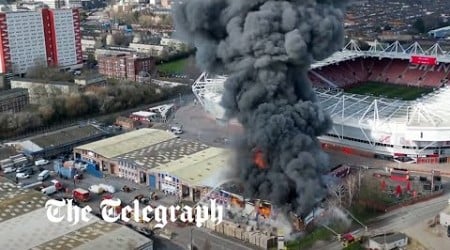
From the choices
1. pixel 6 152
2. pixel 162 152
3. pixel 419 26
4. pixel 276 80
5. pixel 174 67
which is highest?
pixel 276 80

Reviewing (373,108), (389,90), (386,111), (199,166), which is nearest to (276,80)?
(199,166)

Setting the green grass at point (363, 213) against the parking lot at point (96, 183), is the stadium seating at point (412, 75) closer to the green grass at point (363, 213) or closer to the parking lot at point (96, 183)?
the green grass at point (363, 213)

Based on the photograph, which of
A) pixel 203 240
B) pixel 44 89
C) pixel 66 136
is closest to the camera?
pixel 203 240

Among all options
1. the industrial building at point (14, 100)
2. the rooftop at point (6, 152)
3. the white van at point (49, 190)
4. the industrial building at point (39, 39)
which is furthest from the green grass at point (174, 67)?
the white van at point (49, 190)

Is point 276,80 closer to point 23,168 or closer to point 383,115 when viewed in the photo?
point 383,115

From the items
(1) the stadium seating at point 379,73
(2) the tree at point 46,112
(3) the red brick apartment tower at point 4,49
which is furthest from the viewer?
(3) the red brick apartment tower at point 4,49

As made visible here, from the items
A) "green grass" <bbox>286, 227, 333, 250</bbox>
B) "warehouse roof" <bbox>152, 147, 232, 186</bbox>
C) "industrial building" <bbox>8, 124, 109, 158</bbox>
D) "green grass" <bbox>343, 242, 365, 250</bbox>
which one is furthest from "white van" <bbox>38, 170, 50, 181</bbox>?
"green grass" <bbox>343, 242, 365, 250</bbox>
